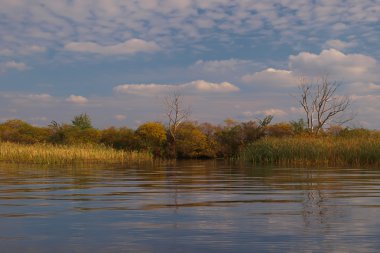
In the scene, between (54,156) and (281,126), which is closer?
(54,156)

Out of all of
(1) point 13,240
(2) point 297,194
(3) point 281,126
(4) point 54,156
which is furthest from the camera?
(3) point 281,126

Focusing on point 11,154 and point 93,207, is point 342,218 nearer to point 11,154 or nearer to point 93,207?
point 93,207

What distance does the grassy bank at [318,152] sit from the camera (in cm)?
1836

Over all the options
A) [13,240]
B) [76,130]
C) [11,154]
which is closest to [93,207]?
[13,240]

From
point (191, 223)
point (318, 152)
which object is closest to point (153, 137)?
point (318, 152)

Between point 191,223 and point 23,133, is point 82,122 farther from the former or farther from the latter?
point 191,223

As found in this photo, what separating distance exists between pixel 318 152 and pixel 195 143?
2024 centimetres

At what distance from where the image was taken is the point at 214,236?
141 inches

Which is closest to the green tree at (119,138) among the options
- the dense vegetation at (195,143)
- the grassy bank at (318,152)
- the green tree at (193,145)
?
the dense vegetation at (195,143)

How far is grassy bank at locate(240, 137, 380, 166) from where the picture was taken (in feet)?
60.2

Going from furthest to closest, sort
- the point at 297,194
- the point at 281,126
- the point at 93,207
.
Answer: the point at 281,126
the point at 297,194
the point at 93,207

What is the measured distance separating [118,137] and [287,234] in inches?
1574

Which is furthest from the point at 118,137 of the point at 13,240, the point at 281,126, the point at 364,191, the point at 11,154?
the point at 13,240

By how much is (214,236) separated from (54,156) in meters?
19.4
